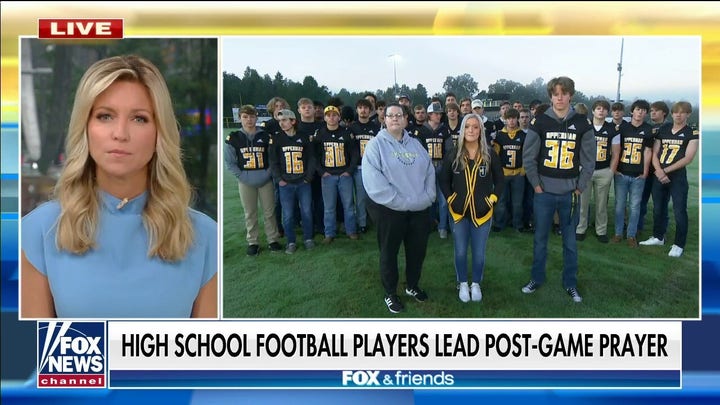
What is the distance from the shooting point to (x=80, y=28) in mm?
2531

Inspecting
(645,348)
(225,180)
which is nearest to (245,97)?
(225,180)

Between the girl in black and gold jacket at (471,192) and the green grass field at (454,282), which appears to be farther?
the girl in black and gold jacket at (471,192)

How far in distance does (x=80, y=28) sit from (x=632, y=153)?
314cm

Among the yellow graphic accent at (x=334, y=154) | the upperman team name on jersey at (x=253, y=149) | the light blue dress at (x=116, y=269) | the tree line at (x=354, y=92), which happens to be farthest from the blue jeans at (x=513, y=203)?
the light blue dress at (x=116, y=269)

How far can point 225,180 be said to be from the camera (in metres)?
2.79

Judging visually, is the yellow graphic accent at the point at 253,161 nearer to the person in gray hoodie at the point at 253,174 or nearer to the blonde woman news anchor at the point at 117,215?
the person in gray hoodie at the point at 253,174

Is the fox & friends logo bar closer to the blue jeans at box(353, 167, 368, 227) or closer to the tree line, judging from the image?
the tree line

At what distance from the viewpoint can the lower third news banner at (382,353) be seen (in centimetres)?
259

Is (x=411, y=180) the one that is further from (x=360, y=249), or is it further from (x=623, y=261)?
(x=623, y=261)

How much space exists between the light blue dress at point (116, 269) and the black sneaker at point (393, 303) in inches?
37.6

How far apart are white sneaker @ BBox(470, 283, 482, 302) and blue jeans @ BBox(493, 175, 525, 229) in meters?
0.54

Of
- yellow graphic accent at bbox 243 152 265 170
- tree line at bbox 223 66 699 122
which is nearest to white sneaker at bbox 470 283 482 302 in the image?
tree line at bbox 223 66 699 122

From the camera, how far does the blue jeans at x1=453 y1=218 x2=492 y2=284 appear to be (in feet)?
9.60

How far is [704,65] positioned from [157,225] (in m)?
2.71
